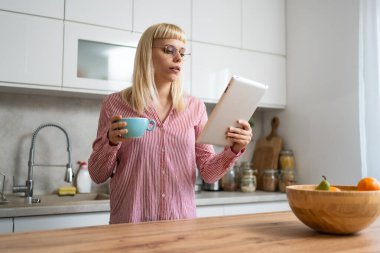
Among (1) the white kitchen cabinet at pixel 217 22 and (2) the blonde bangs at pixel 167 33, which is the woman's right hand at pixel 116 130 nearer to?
(2) the blonde bangs at pixel 167 33

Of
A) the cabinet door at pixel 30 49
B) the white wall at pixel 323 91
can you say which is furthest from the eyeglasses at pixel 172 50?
the white wall at pixel 323 91

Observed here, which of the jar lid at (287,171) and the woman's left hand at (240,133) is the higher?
the woman's left hand at (240,133)

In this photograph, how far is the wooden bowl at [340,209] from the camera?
850mm

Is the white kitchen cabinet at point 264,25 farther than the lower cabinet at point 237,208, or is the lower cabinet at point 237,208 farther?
the white kitchen cabinet at point 264,25

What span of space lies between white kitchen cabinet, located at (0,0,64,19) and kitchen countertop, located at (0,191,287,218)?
39.2 inches

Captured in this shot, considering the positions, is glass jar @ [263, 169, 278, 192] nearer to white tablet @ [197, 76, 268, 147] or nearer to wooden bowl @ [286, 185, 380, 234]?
white tablet @ [197, 76, 268, 147]

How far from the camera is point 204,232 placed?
909mm

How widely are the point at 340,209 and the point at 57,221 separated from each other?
53.5 inches

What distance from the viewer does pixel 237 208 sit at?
7.48ft

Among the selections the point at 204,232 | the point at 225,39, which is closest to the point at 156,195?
the point at 204,232

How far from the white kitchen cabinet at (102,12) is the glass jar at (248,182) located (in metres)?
1.24

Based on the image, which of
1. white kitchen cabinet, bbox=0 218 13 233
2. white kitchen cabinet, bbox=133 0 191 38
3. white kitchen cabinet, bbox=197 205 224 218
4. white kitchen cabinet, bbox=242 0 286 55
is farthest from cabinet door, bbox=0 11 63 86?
white kitchen cabinet, bbox=242 0 286 55

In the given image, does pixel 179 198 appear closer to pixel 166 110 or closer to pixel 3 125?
pixel 166 110

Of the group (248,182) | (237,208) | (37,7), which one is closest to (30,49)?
(37,7)
